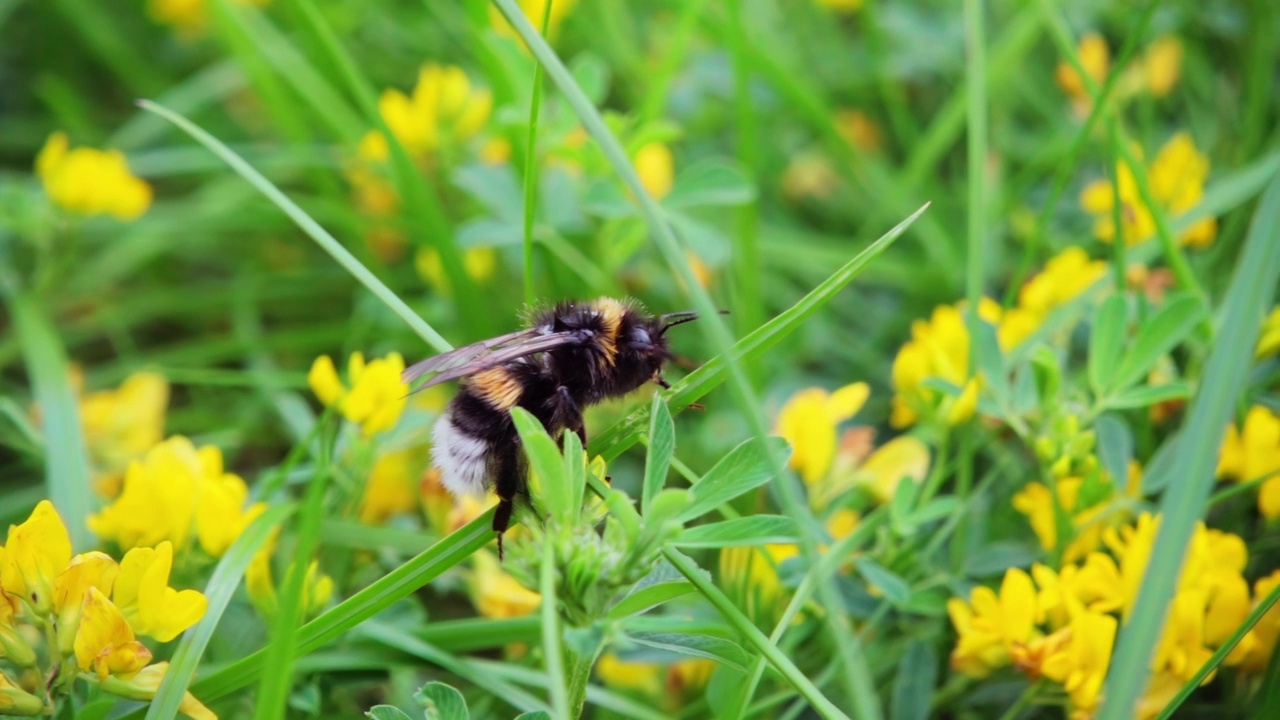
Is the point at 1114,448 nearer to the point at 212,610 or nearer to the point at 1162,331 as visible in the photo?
the point at 1162,331

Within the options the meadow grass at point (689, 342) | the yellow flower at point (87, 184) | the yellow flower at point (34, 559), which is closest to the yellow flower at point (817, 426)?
the meadow grass at point (689, 342)

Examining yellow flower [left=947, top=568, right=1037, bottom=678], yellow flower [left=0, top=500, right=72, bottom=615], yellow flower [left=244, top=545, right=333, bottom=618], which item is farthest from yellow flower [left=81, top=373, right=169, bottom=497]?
yellow flower [left=947, top=568, right=1037, bottom=678]

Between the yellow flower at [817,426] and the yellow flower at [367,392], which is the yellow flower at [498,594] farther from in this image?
the yellow flower at [817,426]

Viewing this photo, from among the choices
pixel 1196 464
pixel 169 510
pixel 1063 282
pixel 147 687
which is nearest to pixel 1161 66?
pixel 1063 282

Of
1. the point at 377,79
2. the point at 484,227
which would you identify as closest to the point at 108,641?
the point at 484,227

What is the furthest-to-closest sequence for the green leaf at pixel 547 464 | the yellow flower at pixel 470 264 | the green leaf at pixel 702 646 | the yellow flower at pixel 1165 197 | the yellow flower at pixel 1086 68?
the yellow flower at pixel 1086 68, the yellow flower at pixel 470 264, the yellow flower at pixel 1165 197, the green leaf at pixel 702 646, the green leaf at pixel 547 464
